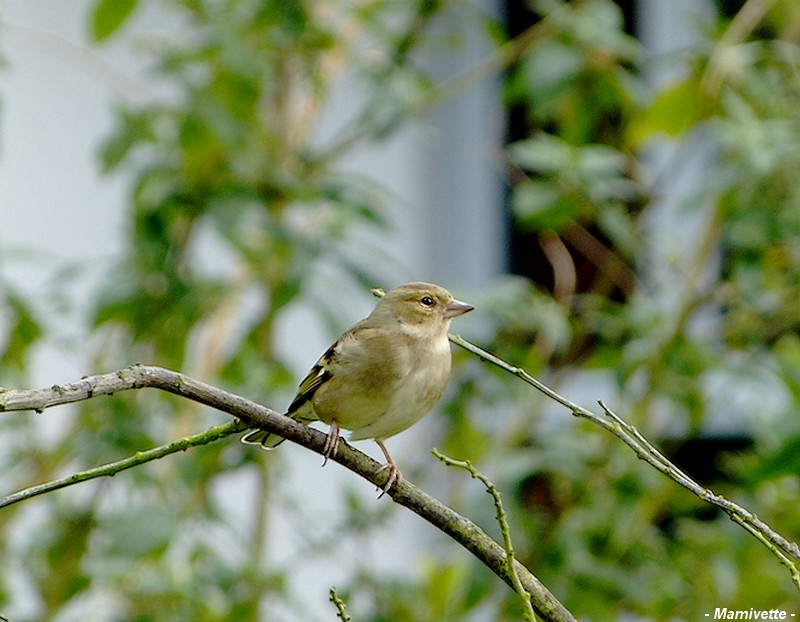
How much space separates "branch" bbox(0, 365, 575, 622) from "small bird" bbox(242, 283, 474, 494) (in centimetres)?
53

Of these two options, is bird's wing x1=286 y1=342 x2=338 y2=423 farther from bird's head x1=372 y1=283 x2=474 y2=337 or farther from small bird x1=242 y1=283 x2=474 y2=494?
bird's head x1=372 y1=283 x2=474 y2=337

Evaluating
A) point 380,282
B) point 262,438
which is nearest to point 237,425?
point 262,438

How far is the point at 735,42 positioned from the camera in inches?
118

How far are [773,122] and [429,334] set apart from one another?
51.1 inches

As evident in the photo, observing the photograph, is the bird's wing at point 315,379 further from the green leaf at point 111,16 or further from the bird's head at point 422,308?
the green leaf at point 111,16

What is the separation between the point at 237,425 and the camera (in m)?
0.95

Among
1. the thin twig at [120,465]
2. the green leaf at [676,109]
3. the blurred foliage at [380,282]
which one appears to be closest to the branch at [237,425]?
the thin twig at [120,465]

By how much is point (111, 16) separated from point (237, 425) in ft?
6.09

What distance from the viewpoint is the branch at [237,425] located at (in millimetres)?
778

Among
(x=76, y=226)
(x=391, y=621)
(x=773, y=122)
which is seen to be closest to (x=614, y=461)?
(x=391, y=621)

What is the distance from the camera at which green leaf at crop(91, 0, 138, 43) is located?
2.59 metres

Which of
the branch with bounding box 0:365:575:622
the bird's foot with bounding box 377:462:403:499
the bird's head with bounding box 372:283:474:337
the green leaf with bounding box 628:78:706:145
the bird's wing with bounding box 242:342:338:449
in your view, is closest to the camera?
the branch with bounding box 0:365:575:622

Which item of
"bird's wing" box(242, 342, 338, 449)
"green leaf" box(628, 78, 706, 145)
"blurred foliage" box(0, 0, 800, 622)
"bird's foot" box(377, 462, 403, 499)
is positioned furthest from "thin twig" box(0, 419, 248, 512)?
"green leaf" box(628, 78, 706, 145)

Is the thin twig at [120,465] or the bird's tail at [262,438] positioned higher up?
the bird's tail at [262,438]
